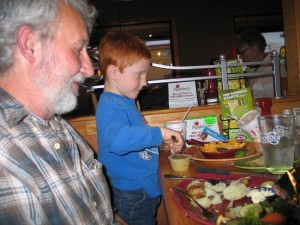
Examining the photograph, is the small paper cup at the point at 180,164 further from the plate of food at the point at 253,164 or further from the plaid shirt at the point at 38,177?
the plaid shirt at the point at 38,177

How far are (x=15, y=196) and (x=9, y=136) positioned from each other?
0.13 meters

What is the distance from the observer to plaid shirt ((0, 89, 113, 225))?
62 cm

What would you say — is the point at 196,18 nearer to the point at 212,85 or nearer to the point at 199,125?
the point at 212,85

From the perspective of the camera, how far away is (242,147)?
47.0 inches

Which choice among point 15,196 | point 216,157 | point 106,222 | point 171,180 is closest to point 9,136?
point 15,196

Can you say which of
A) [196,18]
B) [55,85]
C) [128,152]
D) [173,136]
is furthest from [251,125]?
A: [196,18]

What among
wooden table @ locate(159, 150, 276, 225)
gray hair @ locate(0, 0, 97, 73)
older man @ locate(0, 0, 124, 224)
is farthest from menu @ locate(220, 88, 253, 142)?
gray hair @ locate(0, 0, 97, 73)

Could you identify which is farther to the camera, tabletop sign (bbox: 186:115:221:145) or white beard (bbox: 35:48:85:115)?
tabletop sign (bbox: 186:115:221:145)

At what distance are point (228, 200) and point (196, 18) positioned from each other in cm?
467

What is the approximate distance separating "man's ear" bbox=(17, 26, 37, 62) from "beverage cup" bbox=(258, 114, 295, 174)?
2.15ft

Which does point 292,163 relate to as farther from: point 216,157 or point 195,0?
point 195,0

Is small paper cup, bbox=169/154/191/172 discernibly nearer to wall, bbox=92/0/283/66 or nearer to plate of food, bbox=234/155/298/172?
plate of food, bbox=234/155/298/172

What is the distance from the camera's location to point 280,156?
33.8 inches

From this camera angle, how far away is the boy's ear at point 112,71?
1.36m
